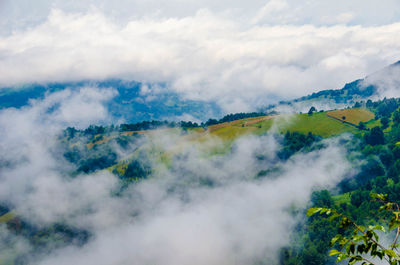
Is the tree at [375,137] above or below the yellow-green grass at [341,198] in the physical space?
above

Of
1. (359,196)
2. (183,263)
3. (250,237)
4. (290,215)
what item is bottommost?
(183,263)

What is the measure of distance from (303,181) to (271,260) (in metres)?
70.0

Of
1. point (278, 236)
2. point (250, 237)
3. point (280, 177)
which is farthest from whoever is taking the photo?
Result: point (280, 177)

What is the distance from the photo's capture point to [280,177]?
197 metres

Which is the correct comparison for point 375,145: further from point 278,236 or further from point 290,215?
point 278,236

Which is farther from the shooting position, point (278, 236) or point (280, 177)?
point (280, 177)

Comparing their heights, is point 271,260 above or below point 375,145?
below

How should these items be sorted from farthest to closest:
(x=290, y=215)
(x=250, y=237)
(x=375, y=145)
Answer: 1. (x=375, y=145)
2. (x=250, y=237)
3. (x=290, y=215)

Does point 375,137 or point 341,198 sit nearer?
point 341,198

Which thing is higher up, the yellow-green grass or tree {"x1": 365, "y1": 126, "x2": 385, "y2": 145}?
tree {"x1": 365, "y1": 126, "x2": 385, "y2": 145}

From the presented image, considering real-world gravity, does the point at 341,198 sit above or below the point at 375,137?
below

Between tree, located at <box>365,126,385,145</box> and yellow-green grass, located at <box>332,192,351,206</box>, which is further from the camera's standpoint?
tree, located at <box>365,126,385,145</box>

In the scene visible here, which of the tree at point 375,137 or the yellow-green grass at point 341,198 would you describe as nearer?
the yellow-green grass at point 341,198

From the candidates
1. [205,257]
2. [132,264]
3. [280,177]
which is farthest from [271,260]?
[132,264]
